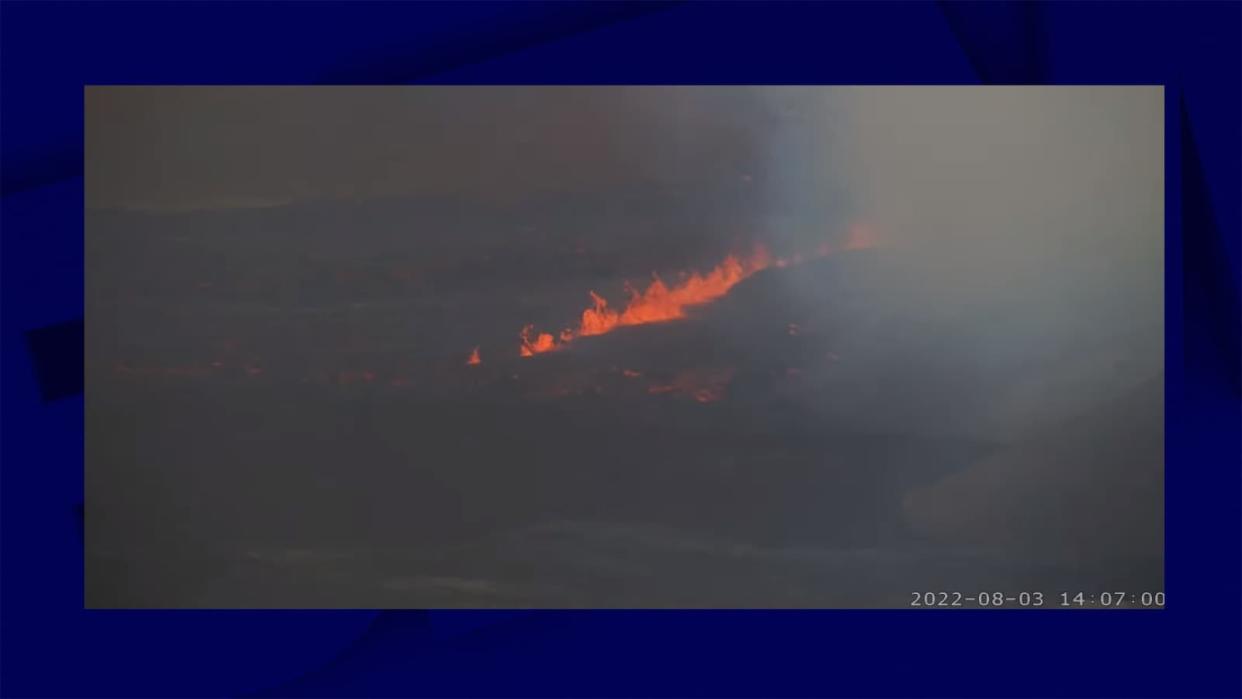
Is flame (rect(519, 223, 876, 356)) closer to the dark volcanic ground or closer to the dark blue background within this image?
the dark volcanic ground

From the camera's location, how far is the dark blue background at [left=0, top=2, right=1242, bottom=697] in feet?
9.02

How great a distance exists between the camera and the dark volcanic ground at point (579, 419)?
2613 mm

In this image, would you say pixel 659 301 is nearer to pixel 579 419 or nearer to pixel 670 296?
pixel 670 296

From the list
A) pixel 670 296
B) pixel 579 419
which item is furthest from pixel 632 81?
pixel 579 419

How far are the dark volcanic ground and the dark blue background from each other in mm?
251

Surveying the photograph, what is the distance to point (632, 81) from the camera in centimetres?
280

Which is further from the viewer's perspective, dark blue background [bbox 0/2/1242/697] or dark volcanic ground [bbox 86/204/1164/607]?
dark blue background [bbox 0/2/1242/697]

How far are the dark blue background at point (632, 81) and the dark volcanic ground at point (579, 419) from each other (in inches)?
9.9

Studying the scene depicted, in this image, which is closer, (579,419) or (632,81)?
(579,419)

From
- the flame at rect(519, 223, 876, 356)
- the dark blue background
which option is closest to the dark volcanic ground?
the flame at rect(519, 223, 876, 356)

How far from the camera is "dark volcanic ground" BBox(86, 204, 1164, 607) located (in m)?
2.61

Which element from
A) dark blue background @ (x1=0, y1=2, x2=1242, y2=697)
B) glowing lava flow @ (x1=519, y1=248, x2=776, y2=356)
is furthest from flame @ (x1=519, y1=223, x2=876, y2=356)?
dark blue background @ (x1=0, y1=2, x2=1242, y2=697)

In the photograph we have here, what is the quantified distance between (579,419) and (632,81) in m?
0.84
